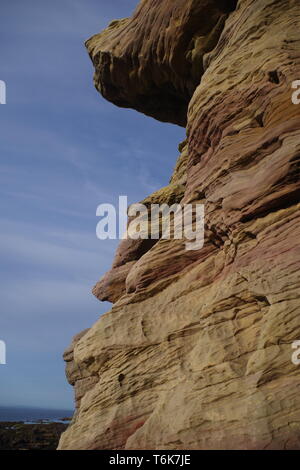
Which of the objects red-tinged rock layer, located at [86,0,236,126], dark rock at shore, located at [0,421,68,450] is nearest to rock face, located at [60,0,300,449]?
red-tinged rock layer, located at [86,0,236,126]

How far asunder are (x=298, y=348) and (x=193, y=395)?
500 centimetres

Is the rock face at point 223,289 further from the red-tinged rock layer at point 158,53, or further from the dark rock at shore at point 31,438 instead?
the dark rock at shore at point 31,438

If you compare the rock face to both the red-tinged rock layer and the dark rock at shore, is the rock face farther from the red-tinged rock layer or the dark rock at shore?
the dark rock at shore

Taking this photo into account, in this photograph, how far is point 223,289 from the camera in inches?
800

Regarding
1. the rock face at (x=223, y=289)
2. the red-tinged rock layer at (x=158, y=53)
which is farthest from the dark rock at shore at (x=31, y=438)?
the red-tinged rock layer at (x=158, y=53)

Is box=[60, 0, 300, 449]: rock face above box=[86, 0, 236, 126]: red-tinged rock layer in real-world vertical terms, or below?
below

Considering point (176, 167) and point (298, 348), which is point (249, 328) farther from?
point (176, 167)

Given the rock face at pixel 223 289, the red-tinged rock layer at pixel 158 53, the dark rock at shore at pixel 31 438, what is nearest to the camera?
the rock face at pixel 223 289

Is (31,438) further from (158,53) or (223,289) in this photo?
(223,289)

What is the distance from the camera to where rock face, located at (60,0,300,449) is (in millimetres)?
16797

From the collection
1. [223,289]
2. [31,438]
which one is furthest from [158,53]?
[31,438]

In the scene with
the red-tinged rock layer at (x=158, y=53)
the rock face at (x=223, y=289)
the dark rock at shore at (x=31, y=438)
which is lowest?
the dark rock at shore at (x=31, y=438)

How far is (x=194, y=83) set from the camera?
114 ft

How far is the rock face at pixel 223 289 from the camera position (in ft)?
55.1
